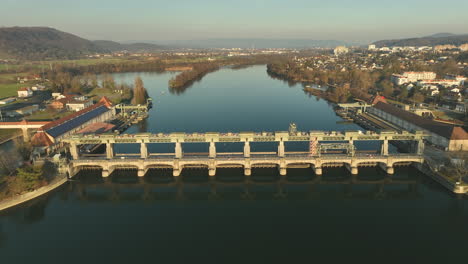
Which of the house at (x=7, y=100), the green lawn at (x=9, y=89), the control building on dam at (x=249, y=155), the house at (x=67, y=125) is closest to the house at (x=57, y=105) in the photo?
the house at (x=67, y=125)

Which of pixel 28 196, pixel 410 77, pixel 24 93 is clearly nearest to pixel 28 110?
pixel 24 93

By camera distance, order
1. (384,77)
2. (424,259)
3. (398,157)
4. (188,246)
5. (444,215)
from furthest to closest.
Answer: (384,77), (398,157), (444,215), (188,246), (424,259)

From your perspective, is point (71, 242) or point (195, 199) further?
point (195, 199)

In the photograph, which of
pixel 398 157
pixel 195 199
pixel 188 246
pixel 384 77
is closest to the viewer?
pixel 188 246

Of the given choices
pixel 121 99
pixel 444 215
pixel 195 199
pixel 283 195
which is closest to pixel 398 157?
pixel 444 215

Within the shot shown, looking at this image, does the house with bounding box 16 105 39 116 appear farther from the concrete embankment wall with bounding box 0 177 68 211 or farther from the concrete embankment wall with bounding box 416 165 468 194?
the concrete embankment wall with bounding box 416 165 468 194

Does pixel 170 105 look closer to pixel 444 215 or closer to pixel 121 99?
pixel 121 99

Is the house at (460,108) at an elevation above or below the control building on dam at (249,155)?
above

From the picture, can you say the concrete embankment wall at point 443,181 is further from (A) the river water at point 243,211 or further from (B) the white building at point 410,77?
(B) the white building at point 410,77
